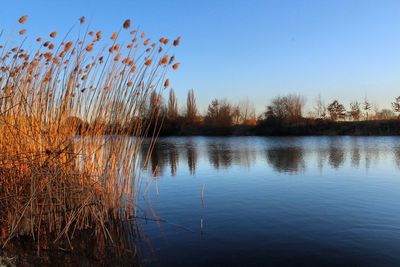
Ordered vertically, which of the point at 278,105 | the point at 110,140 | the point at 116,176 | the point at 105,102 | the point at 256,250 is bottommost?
the point at 256,250

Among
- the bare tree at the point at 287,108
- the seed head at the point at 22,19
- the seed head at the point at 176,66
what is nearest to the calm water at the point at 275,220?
the seed head at the point at 176,66

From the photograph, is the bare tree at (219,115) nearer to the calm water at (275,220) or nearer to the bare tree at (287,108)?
the bare tree at (287,108)

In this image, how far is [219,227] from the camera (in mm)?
5098

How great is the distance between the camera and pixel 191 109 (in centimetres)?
5378

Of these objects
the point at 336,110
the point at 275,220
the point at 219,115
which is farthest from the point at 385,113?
the point at 275,220

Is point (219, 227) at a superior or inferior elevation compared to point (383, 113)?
inferior

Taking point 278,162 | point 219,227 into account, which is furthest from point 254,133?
point 219,227

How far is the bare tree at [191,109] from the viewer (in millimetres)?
51031

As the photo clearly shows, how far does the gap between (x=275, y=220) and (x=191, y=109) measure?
48689mm

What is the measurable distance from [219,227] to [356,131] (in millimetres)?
34199

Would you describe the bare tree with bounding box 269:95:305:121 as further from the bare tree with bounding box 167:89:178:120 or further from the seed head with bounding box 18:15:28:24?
the seed head with bounding box 18:15:28:24

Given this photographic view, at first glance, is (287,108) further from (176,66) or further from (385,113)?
(176,66)

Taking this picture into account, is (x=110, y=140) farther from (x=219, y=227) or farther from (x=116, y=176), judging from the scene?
(x=219, y=227)

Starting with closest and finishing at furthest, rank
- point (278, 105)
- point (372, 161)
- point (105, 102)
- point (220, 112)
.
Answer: point (105, 102), point (372, 161), point (278, 105), point (220, 112)
